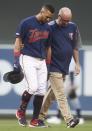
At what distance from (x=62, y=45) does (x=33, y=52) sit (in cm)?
57

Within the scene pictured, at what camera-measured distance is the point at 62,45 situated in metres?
12.5

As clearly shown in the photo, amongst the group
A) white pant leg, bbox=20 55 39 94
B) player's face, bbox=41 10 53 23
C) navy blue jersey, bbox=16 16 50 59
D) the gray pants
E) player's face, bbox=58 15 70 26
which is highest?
player's face, bbox=41 10 53 23

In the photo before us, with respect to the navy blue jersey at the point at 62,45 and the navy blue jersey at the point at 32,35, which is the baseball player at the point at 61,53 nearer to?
the navy blue jersey at the point at 62,45

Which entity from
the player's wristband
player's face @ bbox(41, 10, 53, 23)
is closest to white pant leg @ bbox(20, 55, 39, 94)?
the player's wristband

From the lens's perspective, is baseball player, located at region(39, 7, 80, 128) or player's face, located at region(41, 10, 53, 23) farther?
baseball player, located at region(39, 7, 80, 128)

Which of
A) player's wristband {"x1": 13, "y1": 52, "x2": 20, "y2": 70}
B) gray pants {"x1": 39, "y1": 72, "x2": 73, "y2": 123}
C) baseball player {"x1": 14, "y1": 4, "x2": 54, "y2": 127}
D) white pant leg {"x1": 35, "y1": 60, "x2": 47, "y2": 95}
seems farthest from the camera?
gray pants {"x1": 39, "y1": 72, "x2": 73, "y2": 123}

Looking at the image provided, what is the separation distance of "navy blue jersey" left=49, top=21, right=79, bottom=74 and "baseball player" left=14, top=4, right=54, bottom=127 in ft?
0.74

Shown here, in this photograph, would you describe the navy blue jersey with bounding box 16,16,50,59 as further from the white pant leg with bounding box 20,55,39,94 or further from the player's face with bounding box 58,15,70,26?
the player's face with bounding box 58,15,70,26

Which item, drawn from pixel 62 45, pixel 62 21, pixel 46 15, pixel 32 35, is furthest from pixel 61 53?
pixel 46 15

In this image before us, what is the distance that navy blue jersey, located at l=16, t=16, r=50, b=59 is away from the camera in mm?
12102

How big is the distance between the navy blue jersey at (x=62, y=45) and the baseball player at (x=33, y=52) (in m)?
A: 0.23

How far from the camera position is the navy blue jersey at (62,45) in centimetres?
1249

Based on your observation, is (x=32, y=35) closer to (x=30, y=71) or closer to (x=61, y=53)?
(x=30, y=71)

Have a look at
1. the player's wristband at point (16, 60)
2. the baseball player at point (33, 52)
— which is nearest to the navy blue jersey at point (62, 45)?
Result: the baseball player at point (33, 52)
